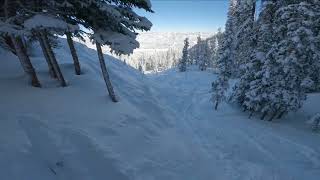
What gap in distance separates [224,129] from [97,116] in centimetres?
1170

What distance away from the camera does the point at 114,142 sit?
13578 mm

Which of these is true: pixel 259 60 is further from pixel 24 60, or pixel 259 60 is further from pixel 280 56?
pixel 24 60

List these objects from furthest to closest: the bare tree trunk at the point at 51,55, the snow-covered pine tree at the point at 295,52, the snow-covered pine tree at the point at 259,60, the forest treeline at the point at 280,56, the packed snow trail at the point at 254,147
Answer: the snow-covered pine tree at the point at 259,60
the forest treeline at the point at 280,56
the snow-covered pine tree at the point at 295,52
the packed snow trail at the point at 254,147
the bare tree trunk at the point at 51,55

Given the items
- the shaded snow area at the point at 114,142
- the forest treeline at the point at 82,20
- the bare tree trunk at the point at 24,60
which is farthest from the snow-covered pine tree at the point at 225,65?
the bare tree trunk at the point at 24,60

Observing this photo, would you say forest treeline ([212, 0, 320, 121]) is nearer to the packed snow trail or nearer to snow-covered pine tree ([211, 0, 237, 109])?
the packed snow trail

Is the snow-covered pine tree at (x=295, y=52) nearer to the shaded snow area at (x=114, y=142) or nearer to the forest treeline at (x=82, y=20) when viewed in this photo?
the shaded snow area at (x=114, y=142)

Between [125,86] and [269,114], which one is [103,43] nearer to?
[125,86]

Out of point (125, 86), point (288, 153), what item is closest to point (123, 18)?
point (125, 86)

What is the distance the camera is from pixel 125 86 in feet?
79.1

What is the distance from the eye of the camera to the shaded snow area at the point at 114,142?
11.2 m

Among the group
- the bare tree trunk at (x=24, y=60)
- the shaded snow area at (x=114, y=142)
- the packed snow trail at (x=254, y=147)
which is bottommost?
the packed snow trail at (x=254, y=147)

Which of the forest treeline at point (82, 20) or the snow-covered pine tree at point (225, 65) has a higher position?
the forest treeline at point (82, 20)

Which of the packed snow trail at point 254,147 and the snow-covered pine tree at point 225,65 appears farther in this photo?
the snow-covered pine tree at point 225,65

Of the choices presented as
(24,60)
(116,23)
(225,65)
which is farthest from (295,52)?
(24,60)
